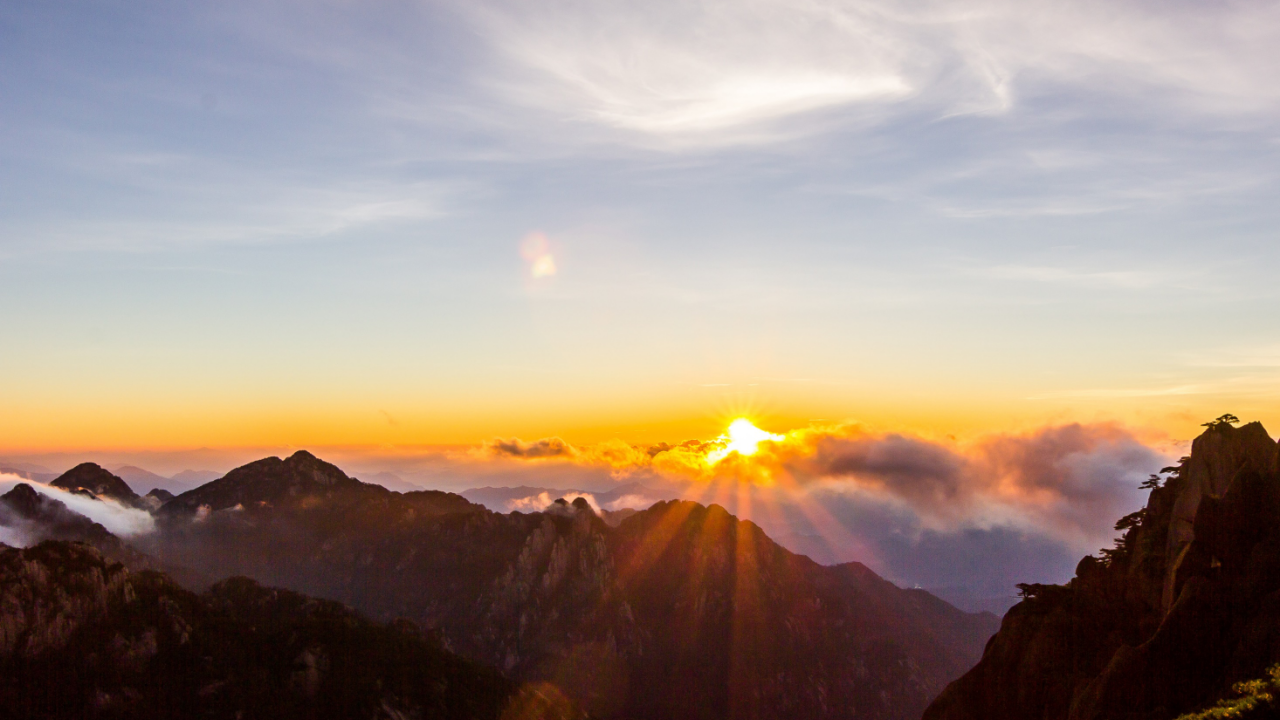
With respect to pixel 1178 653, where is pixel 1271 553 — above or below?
above

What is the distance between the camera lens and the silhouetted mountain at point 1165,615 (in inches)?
3014

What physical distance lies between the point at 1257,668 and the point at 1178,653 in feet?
25.3

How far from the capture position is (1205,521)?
3575 inches

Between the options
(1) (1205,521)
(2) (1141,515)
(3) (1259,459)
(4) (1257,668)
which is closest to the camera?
(4) (1257,668)

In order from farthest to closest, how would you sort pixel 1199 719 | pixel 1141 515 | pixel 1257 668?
pixel 1141 515, pixel 1257 668, pixel 1199 719

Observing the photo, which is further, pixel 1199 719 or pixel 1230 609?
pixel 1230 609

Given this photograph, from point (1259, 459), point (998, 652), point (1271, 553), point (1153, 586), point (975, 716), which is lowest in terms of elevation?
point (975, 716)

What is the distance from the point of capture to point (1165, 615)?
8400 centimetres

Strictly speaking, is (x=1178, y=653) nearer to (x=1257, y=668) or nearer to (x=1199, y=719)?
(x=1257, y=668)

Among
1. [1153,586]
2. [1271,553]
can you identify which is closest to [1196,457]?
[1153,586]

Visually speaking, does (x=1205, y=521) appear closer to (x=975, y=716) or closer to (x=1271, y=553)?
(x=1271, y=553)

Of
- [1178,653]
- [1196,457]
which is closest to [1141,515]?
[1196,457]

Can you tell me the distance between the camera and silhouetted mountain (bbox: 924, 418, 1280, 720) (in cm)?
7656

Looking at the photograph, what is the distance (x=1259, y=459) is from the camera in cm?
10475
